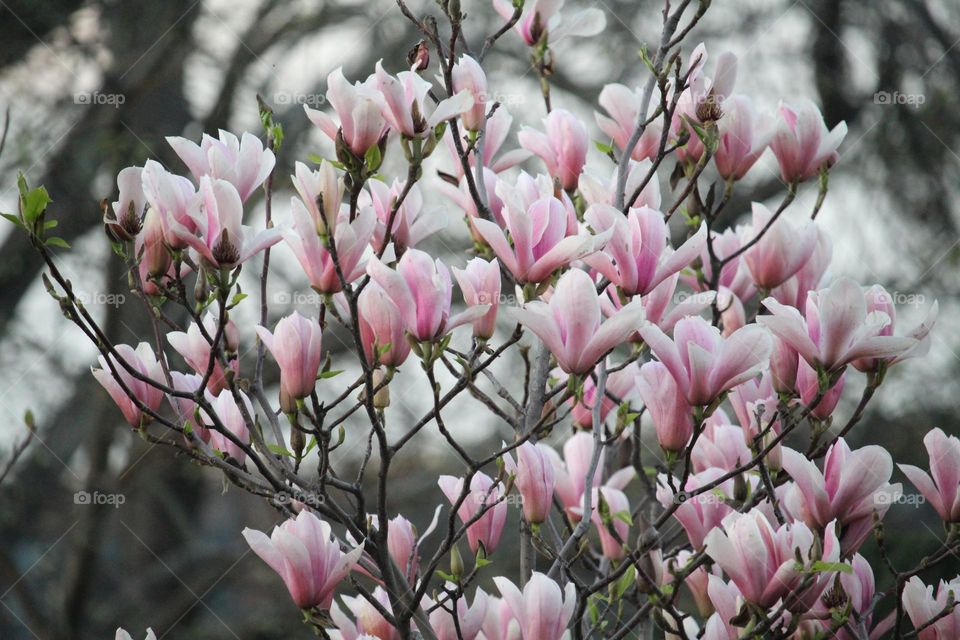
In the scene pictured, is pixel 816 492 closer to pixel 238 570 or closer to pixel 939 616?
pixel 939 616

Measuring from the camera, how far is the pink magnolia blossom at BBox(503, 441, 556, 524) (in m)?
1.09

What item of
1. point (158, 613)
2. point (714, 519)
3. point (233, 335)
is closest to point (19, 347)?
point (158, 613)

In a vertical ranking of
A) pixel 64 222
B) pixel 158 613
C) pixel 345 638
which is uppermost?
pixel 64 222

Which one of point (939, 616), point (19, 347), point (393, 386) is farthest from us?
point (393, 386)

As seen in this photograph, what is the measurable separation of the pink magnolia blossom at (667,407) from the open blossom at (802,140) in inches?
18.7

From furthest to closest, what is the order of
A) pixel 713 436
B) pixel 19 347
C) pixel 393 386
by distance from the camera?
pixel 393 386, pixel 19 347, pixel 713 436

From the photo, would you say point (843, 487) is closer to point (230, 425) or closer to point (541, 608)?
point (541, 608)

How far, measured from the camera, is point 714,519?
1206 mm

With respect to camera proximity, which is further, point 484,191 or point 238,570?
point 238,570

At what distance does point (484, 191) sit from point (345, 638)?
1.75 feet

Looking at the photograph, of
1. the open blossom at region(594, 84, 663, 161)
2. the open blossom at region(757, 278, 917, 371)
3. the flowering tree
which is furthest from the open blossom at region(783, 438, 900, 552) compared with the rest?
the open blossom at region(594, 84, 663, 161)

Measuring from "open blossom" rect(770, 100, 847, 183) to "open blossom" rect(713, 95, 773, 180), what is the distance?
37mm

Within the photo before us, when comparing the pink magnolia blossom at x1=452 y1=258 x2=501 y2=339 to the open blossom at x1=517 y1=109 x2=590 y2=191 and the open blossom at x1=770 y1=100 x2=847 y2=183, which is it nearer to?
the open blossom at x1=517 y1=109 x2=590 y2=191

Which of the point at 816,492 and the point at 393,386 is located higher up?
the point at 393,386
